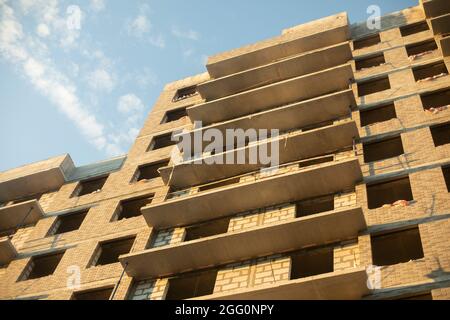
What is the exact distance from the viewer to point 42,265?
18.2 metres

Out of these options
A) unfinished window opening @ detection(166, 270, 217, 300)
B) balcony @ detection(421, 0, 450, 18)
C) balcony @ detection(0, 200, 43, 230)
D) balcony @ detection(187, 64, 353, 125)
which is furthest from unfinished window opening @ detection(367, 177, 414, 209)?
balcony @ detection(0, 200, 43, 230)

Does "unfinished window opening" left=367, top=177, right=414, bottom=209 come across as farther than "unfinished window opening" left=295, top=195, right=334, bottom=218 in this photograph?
No

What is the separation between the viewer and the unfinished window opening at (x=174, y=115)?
24303 mm

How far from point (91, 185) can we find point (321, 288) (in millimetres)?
13221

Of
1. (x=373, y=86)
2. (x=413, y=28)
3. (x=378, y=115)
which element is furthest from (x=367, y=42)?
(x=378, y=115)

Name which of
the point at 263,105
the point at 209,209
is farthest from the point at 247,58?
the point at 209,209

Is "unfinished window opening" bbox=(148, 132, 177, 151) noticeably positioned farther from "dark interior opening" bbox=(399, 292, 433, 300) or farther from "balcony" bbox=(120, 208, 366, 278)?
"dark interior opening" bbox=(399, 292, 433, 300)

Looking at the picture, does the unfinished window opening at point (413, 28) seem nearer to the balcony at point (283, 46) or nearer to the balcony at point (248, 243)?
the balcony at point (283, 46)

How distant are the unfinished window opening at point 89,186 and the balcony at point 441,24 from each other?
1489 cm

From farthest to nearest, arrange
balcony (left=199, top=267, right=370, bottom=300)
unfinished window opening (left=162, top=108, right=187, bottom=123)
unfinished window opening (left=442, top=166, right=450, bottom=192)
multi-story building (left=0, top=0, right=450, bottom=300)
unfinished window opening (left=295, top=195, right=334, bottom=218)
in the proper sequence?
1. unfinished window opening (left=162, top=108, right=187, bottom=123)
2. unfinished window opening (left=295, top=195, right=334, bottom=218)
3. unfinished window opening (left=442, top=166, right=450, bottom=192)
4. multi-story building (left=0, top=0, right=450, bottom=300)
5. balcony (left=199, top=267, right=370, bottom=300)

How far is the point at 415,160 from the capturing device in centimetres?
1441

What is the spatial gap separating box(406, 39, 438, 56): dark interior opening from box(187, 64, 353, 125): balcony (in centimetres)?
307

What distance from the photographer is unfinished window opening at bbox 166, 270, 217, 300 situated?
14336 millimetres

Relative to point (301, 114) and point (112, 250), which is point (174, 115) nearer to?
point (301, 114)
